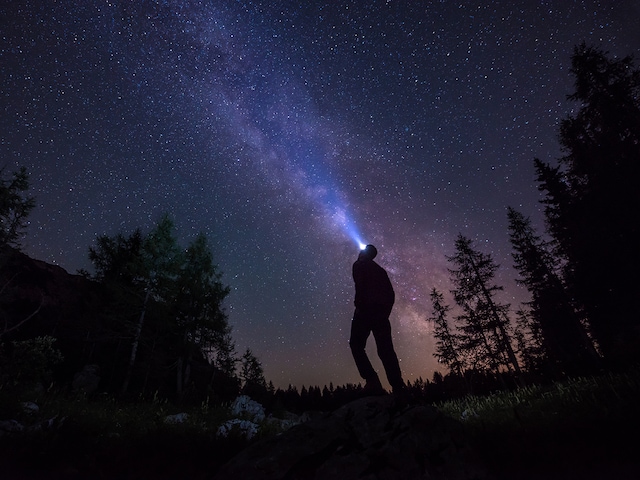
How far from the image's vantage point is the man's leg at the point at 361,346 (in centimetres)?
674

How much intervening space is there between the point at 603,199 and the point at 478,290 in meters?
9.79

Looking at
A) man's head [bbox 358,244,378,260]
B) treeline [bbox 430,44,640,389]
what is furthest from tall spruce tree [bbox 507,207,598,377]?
man's head [bbox 358,244,378,260]

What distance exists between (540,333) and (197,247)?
97.5 feet

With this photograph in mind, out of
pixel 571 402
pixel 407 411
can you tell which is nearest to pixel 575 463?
pixel 407 411

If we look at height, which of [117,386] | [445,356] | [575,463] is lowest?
[575,463]

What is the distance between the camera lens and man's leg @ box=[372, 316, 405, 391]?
6.39 metres

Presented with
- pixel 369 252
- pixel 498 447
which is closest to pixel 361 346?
pixel 369 252

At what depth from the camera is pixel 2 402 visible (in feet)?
20.9

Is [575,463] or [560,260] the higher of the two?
[560,260]

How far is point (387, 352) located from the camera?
667 centimetres

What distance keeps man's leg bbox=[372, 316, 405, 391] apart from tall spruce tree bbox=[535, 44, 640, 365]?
54.8 feet

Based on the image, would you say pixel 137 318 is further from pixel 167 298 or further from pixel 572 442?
pixel 572 442

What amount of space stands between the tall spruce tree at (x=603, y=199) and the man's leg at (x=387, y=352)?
1671 centimetres

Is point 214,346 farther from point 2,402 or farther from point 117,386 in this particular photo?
point 2,402
